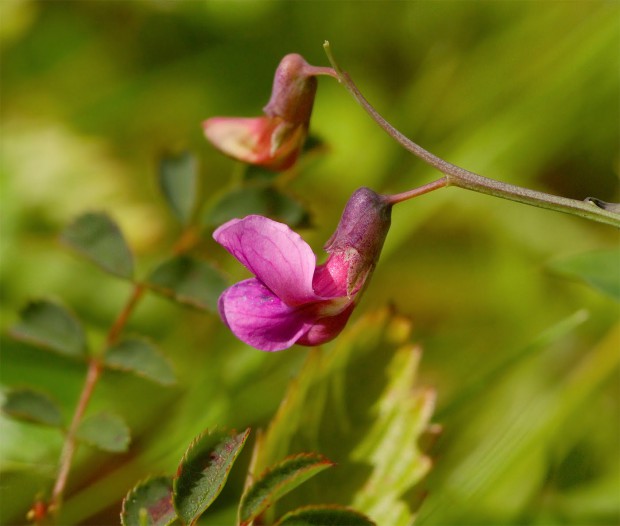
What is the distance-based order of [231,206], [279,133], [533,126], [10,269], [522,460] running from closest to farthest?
[279,133] < [231,206] < [522,460] < [10,269] < [533,126]

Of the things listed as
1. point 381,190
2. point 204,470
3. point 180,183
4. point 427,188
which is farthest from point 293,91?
point 381,190

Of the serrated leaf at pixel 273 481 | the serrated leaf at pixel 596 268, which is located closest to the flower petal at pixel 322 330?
the serrated leaf at pixel 273 481

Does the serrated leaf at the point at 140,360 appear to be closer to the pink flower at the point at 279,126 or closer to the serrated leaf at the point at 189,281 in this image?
the serrated leaf at the point at 189,281

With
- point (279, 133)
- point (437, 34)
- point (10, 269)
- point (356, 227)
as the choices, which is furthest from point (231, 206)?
point (437, 34)

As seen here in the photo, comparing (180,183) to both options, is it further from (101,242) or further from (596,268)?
(596,268)

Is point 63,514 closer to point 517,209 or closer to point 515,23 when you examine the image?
point 517,209

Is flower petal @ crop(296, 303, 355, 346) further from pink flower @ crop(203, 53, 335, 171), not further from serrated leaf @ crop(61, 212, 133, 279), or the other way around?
serrated leaf @ crop(61, 212, 133, 279)
